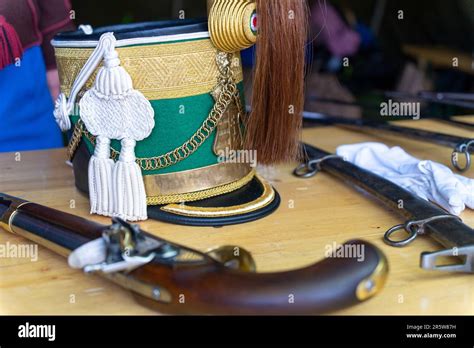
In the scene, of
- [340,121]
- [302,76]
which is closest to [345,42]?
[340,121]

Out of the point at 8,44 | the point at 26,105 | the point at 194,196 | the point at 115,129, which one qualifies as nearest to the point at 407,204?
the point at 194,196

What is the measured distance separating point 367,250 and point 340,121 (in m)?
0.90

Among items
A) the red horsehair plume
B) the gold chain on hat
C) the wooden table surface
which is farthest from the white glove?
the gold chain on hat

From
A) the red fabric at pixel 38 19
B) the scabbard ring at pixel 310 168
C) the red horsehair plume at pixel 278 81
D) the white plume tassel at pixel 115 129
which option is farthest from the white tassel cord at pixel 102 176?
the red fabric at pixel 38 19

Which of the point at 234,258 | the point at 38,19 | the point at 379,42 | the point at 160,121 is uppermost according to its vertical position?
the point at 38,19

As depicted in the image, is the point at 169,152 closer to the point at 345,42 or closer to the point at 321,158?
the point at 321,158

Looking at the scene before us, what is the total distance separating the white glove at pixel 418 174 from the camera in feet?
3.20

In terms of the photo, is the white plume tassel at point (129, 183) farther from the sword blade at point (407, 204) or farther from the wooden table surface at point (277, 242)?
the sword blade at point (407, 204)

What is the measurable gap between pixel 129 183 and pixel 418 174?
0.48 meters

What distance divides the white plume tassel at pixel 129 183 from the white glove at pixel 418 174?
0.43 m

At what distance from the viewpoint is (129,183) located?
3.07 ft

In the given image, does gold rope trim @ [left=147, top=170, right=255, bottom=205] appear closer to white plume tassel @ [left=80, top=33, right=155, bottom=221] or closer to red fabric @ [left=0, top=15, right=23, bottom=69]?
white plume tassel @ [left=80, top=33, right=155, bottom=221]

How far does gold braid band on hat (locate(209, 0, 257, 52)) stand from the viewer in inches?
34.4

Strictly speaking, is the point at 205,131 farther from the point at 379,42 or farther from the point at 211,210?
the point at 379,42
